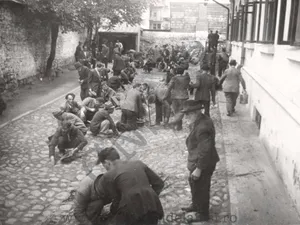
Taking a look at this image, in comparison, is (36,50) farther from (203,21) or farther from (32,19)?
(203,21)

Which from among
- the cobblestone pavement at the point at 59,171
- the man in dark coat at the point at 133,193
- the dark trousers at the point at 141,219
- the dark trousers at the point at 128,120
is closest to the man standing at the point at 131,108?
the dark trousers at the point at 128,120

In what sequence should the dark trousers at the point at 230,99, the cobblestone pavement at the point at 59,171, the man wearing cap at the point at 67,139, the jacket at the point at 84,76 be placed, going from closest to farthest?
the cobblestone pavement at the point at 59,171 < the man wearing cap at the point at 67,139 < the dark trousers at the point at 230,99 < the jacket at the point at 84,76

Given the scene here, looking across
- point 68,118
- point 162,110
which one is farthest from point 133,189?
point 162,110

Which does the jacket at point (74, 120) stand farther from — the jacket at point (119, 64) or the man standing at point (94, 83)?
the jacket at point (119, 64)

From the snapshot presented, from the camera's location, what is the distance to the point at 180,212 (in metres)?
5.29

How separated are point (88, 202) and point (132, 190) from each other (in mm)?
1226

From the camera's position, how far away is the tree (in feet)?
48.6

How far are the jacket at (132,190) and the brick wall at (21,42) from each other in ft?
36.3

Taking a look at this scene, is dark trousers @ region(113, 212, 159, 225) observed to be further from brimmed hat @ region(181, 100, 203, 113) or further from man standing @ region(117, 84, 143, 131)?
man standing @ region(117, 84, 143, 131)

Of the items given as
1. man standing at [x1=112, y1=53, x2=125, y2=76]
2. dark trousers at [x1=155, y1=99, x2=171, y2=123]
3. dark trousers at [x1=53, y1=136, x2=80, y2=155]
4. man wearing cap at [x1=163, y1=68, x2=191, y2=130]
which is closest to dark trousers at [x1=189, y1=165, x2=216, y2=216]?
dark trousers at [x1=53, y1=136, x2=80, y2=155]

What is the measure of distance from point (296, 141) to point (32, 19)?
46.2ft

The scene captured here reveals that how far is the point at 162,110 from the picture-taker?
11.0 metres

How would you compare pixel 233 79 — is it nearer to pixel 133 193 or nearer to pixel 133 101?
pixel 133 101

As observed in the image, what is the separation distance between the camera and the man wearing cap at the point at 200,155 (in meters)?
4.47
